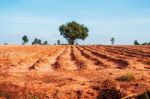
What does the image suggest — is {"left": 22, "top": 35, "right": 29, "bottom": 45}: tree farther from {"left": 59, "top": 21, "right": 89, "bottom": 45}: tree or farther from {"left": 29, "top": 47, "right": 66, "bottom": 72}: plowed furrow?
{"left": 29, "top": 47, "right": 66, "bottom": 72}: plowed furrow

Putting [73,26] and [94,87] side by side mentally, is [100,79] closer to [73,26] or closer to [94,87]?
[94,87]

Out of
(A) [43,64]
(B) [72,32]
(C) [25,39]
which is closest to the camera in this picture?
(A) [43,64]

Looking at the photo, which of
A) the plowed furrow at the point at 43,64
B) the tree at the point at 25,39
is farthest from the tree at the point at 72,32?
the plowed furrow at the point at 43,64

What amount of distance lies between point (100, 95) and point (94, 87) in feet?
3.01

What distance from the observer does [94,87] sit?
525 inches

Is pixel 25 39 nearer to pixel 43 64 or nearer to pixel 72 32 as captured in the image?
pixel 72 32

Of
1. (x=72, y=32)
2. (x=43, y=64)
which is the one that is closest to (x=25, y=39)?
(x=72, y=32)

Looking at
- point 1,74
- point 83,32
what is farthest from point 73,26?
point 1,74

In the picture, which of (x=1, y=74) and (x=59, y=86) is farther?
(x=1, y=74)

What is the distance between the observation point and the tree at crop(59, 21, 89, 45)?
386 ft

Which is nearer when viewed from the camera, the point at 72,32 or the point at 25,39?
the point at 72,32

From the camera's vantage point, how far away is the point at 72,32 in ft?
383

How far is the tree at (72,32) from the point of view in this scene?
117562mm

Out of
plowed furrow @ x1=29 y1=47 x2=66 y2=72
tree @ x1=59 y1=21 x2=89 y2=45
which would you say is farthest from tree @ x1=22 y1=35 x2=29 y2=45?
plowed furrow @ x1=29 y1=47 x2=66 y2=72
